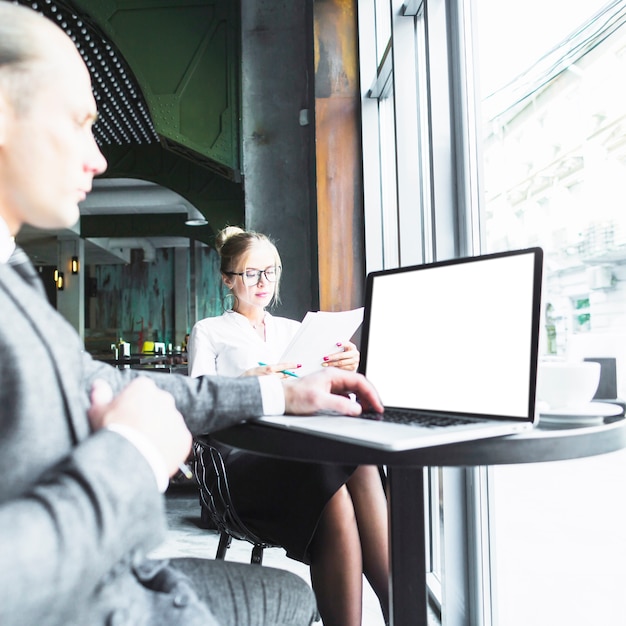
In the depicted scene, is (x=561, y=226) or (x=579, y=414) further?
(x=561, y=226)

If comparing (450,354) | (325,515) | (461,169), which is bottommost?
(325,515)

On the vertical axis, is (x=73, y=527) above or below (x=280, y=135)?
below

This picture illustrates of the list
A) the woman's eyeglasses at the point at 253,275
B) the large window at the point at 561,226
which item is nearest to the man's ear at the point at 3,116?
the large window at the point at 561,226

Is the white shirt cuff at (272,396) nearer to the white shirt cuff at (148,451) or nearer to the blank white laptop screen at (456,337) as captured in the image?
the blank white laptop screen at (456,337)

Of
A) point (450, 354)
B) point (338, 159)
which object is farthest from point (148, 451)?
point (338, 159)

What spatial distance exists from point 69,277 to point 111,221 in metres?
1.77

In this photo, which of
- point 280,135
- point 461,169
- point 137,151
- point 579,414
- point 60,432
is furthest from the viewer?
point 137,151

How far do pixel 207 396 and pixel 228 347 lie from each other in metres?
1.58

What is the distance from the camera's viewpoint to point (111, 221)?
13.4 metres

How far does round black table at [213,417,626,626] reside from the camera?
0.80m

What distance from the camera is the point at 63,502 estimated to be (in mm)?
489

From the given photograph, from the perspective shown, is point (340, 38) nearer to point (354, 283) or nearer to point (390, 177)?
point (390, 177)

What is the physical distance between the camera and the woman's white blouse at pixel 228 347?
2613 millimetres

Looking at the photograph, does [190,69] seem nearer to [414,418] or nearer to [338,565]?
[338,565]
